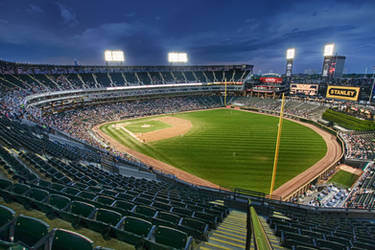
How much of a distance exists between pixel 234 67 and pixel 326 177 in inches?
3171

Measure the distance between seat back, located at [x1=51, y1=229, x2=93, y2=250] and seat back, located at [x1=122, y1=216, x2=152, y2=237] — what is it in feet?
4.95

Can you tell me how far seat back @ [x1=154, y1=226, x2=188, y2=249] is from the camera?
461 cm

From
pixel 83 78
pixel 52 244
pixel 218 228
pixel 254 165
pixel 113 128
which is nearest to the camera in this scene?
pixel 52 244

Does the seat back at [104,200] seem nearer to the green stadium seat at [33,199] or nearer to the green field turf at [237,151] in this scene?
the green stadium seat at [33,199]

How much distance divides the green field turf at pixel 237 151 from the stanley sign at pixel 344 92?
14719 millimetres

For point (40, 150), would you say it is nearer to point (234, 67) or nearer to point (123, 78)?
point (123, 78)

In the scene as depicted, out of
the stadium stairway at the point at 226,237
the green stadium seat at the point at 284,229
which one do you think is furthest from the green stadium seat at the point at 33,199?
the green stadium seat at the point at 284,229

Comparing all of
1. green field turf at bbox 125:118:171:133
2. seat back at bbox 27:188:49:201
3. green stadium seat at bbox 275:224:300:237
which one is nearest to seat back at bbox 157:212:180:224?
seat back at bbox 27:188:49:201

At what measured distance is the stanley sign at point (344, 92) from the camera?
163 feet

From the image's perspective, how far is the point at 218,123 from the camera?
5116 cm

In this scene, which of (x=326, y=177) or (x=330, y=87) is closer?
(x=326, y=177)

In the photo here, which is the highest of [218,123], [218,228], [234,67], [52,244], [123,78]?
[234,67]

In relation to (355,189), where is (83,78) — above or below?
above

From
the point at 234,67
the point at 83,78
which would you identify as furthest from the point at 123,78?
the point at 234,67
